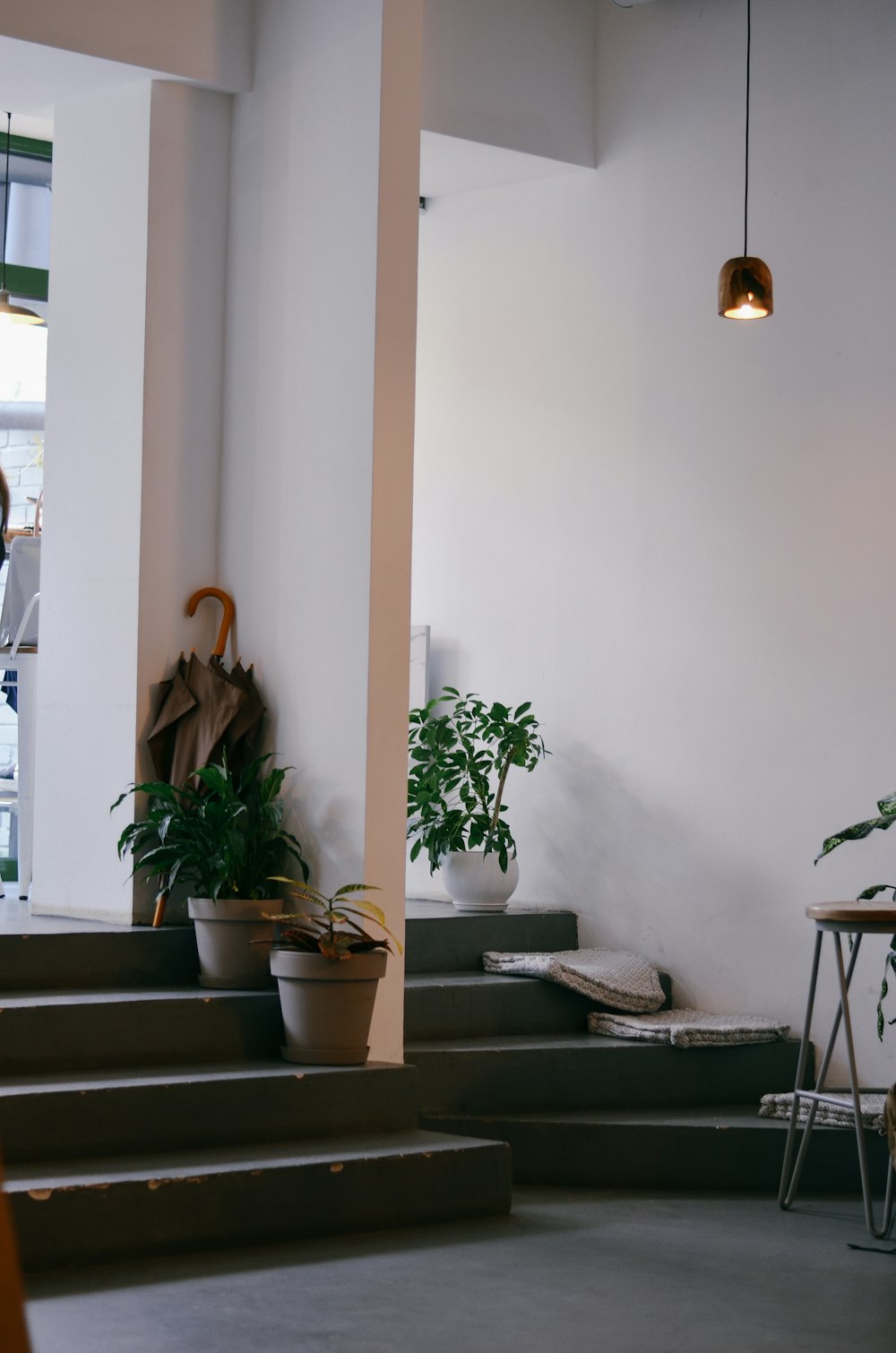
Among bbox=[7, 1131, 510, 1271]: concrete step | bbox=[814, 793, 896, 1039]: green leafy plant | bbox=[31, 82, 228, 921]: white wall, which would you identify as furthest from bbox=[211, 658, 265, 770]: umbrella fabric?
bbox=[814, 793, 896, 1039]: green leafy plant

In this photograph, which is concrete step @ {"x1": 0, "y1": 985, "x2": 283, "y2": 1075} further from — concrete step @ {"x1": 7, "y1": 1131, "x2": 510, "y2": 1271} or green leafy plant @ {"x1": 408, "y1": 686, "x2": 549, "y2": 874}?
green leafy plant @ {"x1": 408, "y1": 686, "x2": 549, "y2": 874}

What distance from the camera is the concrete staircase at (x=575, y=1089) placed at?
14.5 feet

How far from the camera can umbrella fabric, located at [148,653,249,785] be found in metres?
4.64

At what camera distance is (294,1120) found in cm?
393

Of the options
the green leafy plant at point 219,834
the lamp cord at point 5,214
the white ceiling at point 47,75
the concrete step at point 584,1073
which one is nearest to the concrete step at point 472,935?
the concrete step at point 584,1073

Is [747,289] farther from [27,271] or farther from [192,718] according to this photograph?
[27,271]

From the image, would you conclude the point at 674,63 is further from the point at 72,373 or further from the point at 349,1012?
the point at 349,1012

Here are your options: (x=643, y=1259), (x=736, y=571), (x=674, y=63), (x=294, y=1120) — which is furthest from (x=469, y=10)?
(x=643, y=1259)

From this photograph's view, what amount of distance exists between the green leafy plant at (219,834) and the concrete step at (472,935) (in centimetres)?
75

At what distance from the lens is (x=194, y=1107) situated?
12.4ft

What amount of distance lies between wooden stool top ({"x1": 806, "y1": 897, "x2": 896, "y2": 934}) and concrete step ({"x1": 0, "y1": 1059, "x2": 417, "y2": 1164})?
1144 mm

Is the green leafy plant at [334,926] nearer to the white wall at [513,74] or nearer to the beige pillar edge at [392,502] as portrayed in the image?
the beige pillar edge at [392,502]

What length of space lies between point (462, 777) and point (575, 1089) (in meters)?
1.29

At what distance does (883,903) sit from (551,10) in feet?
11.4
